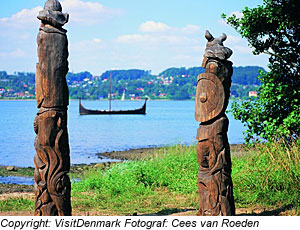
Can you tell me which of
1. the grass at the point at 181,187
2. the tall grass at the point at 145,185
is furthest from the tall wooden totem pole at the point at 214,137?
the tall grass at the point at 145,185

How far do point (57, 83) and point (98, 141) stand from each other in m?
31.1

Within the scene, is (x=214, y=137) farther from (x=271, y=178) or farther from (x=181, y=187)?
(x=181, y=187)

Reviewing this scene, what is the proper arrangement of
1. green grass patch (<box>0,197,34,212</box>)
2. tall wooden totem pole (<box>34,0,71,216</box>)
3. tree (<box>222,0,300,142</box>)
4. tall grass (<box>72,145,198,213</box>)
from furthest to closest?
tree (<box>222,0,300,142</box>)
tall grass (<box>72,145,198,213</box>)
green grass patch (<box>0,197,34,212</box>)
tall wooden totem pole (<box>34,0,71,216</box>)

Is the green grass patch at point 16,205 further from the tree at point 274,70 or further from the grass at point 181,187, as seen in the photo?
the tree at point 274,70

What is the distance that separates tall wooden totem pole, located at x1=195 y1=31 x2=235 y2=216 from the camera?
729 centimetres

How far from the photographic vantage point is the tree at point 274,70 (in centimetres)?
1230

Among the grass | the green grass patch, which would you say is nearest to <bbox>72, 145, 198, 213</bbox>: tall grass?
the grass

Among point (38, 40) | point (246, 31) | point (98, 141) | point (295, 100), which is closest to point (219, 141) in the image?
point (38, 40)

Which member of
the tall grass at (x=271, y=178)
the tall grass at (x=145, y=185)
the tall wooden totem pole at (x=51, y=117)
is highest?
the tall wooden totem pole at (x=51, y=117)

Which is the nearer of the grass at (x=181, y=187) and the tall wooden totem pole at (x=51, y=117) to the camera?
the tall wooden totem pole at (x=51, y=117)

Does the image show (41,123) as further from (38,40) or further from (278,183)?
(278,183)

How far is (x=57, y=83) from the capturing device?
7.07m

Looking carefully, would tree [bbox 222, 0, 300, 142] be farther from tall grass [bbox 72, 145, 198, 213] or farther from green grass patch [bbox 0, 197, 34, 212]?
green grass patch [bbox 0, 197, 34, 212]

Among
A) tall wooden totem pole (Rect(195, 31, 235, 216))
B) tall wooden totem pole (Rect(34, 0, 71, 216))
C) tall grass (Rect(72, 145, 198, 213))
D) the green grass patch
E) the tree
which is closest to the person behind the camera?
tall wooden totem pole (Rect(34, 0, 71, 216))
